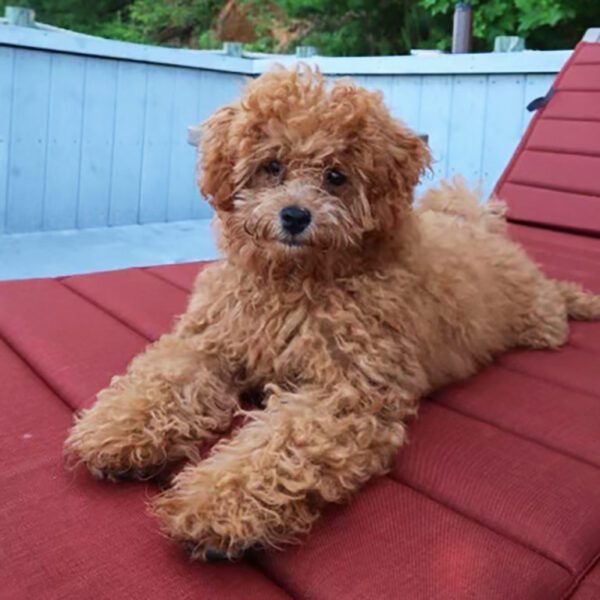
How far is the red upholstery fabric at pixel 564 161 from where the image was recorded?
3879 millimetres

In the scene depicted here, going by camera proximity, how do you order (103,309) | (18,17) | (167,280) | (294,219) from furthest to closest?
1. (18,17)
2. (167,280)
3. (103,309)
4. (294,219)

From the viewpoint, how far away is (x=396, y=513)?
53.7 inches

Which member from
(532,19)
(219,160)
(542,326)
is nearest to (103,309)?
(219,160)

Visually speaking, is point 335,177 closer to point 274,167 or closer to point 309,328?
point 274,167

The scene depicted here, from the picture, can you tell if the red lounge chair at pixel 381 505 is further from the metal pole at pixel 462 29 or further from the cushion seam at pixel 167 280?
the metal pole at pixel 462 29

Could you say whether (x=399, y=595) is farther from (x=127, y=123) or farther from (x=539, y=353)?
(x=127, y=123)

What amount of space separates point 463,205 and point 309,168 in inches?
43.1

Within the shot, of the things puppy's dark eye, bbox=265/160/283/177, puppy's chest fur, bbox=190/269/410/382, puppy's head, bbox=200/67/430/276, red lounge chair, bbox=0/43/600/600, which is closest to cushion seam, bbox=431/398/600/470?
red lounge chair, bbox=0/43/600/600

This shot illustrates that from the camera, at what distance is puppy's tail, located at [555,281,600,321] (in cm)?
260

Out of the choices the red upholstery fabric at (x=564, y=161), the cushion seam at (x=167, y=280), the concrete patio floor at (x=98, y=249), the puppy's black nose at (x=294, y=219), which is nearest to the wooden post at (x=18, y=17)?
the concrete patio floor at (x=98, y=249)

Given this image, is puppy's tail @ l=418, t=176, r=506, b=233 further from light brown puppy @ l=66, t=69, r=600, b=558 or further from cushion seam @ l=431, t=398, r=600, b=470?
cushion seam @ l=431, t=398, r=600, b=470

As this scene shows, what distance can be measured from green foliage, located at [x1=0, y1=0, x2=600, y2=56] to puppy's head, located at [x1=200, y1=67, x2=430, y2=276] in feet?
17.5

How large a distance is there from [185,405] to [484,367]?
0.87 meters

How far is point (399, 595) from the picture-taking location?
1.15m
